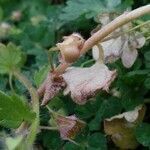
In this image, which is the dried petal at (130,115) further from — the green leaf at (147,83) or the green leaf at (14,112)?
the green leaf at (14,112)

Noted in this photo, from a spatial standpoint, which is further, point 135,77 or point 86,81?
point 135,77

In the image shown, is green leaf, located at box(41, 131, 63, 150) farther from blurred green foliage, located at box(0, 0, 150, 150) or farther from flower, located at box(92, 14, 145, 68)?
flower, located at box(92, 14, 145, 68)

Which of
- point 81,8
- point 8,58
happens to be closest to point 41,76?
point 8,58

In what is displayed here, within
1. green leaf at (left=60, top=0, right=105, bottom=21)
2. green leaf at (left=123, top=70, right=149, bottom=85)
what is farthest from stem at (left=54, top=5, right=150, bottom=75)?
green leaf at (left=60, top=0, right=105, bottom=21)

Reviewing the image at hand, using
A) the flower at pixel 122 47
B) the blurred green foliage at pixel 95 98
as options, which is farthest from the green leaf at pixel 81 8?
the flower at pixel 122 47

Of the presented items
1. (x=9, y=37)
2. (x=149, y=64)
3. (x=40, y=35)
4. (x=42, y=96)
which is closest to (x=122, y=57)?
(x=149, y=64)

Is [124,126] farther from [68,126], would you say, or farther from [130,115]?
[68,126]
